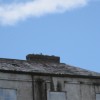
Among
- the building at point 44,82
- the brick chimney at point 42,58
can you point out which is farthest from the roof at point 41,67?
the brick chimney at point 42,58

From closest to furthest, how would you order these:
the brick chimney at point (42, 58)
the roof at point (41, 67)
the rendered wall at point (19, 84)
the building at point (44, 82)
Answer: the rendered wall at point (19, 84) < the building at point (44, 82) < the roof at point (41, 67) < the brick chimney at point (42, 58)

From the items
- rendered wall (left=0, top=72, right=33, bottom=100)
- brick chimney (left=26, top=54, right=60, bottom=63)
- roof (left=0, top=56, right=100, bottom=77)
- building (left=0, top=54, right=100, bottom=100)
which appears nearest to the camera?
rendered wall (left=0, top=72, right=33, bottom=100)

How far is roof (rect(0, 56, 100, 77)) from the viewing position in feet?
110

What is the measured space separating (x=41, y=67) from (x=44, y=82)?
79.1 inches

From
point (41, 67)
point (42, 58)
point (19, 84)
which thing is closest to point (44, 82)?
point (19, 84)

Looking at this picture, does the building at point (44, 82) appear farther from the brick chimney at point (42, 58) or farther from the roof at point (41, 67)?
the brick chimney at point (42, 58)

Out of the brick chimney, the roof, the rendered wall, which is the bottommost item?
Answer: the rendered wall

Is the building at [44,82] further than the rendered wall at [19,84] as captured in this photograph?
Yes

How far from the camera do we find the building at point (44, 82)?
3272 cm

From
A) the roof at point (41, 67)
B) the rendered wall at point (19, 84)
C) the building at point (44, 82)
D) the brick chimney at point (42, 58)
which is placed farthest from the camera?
the brick chimney at point (42, 58)

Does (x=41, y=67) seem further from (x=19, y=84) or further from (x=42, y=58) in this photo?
(x=19, y=84)

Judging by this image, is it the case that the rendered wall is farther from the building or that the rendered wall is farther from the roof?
the roof

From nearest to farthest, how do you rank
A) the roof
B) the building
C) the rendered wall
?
the rendered wall → the building → the roof

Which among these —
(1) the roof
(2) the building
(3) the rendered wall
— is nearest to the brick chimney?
(1) the roof
